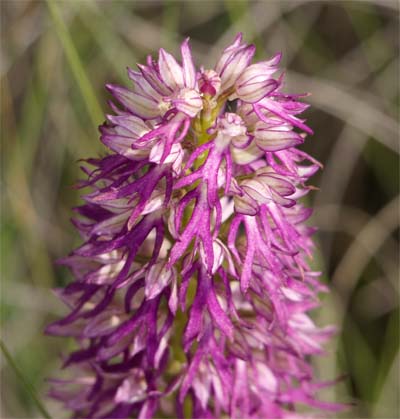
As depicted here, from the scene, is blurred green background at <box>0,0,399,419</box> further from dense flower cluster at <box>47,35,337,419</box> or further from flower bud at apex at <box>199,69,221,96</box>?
flower bud at apex at <box>199,69,221,96</box>

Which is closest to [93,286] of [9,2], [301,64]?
[9,2]

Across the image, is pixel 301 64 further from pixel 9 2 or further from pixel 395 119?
pixel 9 2

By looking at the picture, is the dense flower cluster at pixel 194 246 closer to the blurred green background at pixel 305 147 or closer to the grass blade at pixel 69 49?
the grass blade at pixel 69 49

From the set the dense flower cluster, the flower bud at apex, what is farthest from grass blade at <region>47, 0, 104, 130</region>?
the flower bud at apex

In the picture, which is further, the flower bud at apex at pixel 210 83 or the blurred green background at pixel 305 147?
the blurred green background at pixel 305 147

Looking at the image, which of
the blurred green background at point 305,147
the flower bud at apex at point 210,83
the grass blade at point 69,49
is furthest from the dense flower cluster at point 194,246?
the blurred green background at point 305,147
